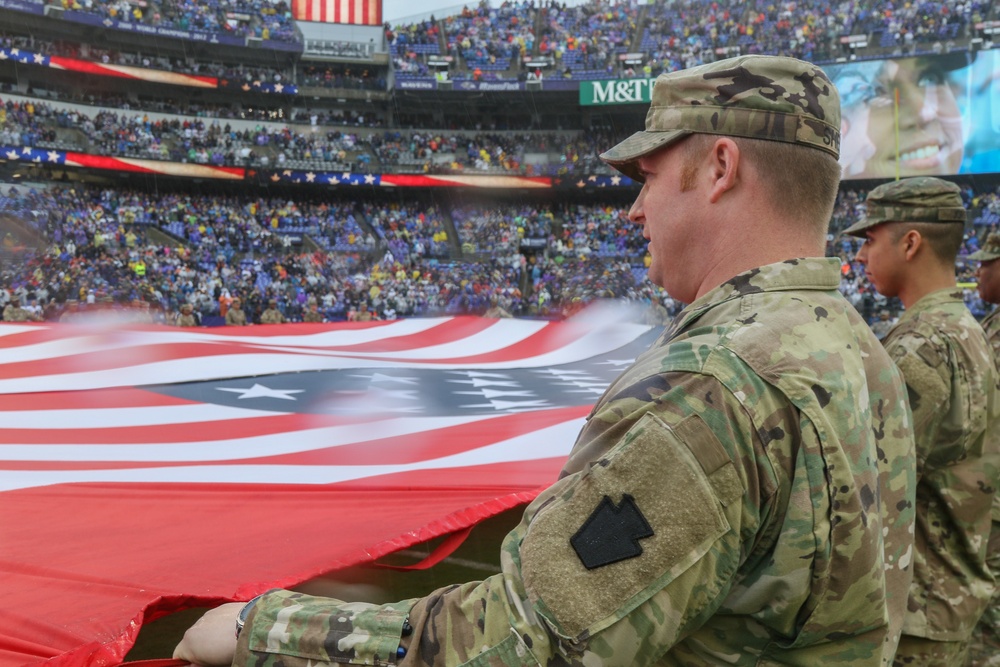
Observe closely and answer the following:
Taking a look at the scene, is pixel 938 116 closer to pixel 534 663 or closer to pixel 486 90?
pixel 486 90

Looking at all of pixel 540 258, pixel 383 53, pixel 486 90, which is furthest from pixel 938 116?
pixel 383 53

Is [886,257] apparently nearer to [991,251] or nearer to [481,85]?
[991,251]

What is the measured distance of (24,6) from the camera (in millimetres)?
20891

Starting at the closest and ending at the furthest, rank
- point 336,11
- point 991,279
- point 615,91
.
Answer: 1. point 991,279
2. point 615,91
3. point 336,11

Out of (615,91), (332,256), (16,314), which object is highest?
(615,91)

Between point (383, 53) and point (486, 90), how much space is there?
4071mm

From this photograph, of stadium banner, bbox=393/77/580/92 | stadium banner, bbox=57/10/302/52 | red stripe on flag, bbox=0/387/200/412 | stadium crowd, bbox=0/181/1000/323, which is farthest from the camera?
stadium banner, bbox=393/77/580/92

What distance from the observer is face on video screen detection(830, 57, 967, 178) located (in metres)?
Answer: 20.7

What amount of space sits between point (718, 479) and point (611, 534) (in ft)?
0.37

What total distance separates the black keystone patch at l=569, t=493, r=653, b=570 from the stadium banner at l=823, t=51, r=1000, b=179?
73.4 ft

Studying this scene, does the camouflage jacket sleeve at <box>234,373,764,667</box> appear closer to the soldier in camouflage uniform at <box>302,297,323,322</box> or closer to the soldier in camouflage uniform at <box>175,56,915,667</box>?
the soldier in camouflage uniform at <box>175,56,915,667</box>

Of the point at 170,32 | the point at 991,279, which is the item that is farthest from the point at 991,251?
the point at 170,32

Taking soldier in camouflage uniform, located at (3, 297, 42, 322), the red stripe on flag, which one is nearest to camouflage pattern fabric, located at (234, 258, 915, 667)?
the red stripe on flag

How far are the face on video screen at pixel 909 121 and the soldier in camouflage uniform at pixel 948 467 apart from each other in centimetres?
2099
